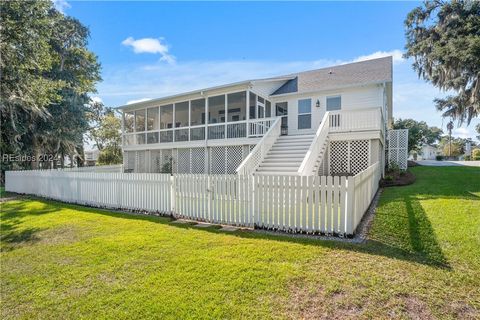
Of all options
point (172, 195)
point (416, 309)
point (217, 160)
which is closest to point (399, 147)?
point (217, 160)

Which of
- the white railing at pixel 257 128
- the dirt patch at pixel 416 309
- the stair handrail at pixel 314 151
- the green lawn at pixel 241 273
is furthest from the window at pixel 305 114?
the dirt patch at pixel 416 309

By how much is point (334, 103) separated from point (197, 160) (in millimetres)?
8621

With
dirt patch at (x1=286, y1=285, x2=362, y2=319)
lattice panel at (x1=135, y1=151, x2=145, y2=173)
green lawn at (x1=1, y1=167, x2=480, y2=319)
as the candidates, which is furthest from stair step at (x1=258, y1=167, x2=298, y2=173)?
lattice panel at (x1=135, y1=151, x2=145, y2=173)

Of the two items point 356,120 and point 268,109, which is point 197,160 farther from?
point 356,120

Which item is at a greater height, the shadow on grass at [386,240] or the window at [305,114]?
the window at [305,114]

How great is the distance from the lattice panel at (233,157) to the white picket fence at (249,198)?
6.97 meters

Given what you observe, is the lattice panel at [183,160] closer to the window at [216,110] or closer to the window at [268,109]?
the window at [216,110]

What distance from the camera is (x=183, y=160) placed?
16.6m

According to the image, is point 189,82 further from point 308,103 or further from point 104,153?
point 104,153

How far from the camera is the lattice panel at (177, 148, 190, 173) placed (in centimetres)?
1647

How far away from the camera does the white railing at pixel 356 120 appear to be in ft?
38.3

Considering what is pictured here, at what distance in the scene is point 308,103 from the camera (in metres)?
15.4

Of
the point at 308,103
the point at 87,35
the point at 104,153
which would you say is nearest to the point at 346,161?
the point at 308,103

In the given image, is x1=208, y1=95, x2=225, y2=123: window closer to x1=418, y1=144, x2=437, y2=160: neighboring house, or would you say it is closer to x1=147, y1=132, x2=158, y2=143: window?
x1=147, y1=132, x2=158, y2=143: window
